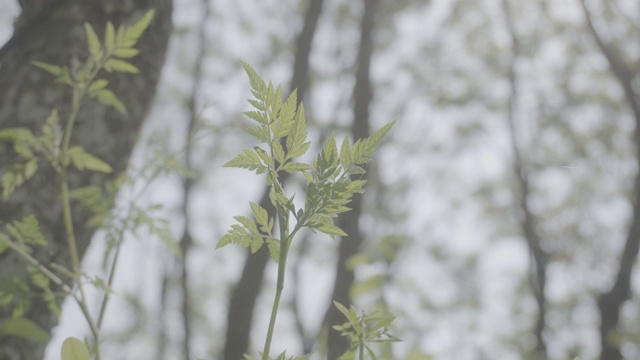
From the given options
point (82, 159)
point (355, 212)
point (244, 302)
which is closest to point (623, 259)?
point (355, 212)

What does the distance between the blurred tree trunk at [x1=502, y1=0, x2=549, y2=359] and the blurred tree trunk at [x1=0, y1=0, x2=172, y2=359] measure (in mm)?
7106

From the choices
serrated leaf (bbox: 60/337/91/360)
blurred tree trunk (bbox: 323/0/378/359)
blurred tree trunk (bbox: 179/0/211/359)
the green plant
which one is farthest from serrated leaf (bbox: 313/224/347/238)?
blurred tree trunk (bbox: 179/0/211/359)

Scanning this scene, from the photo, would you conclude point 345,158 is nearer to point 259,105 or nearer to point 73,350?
point 259,105

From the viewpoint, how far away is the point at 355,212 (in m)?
5.06

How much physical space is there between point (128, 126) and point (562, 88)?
11.6 m

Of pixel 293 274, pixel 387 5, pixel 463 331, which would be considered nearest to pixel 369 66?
pixel 387 5

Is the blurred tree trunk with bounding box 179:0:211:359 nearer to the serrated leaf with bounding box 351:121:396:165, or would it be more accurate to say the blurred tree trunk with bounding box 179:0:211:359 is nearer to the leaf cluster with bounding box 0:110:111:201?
the leaf cluster with bounding box 0:110:111:201

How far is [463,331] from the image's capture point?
16.3m

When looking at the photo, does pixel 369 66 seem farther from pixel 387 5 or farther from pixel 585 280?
pixel 585 280

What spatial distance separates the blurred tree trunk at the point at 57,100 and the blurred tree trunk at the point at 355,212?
181 cm

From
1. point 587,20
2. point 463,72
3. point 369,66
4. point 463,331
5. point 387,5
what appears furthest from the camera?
point 463,331

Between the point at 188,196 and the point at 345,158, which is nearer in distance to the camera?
the point at 345,158

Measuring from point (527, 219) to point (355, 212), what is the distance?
5.51 metres

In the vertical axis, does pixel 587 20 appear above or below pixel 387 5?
below
